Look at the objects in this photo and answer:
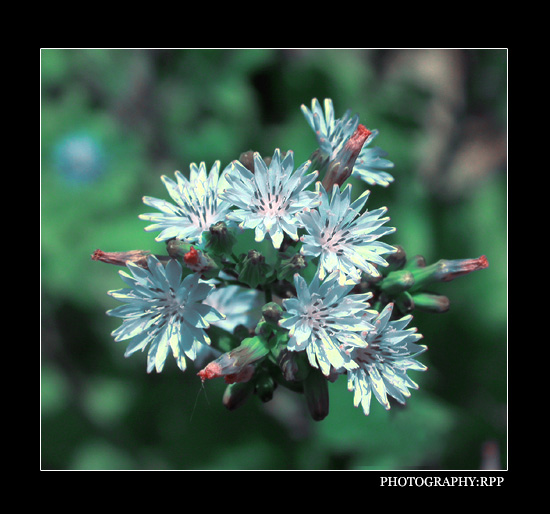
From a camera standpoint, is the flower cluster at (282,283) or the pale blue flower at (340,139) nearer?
the flower cluster at (282,283)

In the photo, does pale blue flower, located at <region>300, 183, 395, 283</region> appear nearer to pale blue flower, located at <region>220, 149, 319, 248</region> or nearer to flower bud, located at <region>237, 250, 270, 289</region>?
pale blue flower, located at <region>220, 149, 319, 248</region>

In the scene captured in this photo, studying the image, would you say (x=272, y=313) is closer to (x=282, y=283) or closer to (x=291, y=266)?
(x=291, y=266)

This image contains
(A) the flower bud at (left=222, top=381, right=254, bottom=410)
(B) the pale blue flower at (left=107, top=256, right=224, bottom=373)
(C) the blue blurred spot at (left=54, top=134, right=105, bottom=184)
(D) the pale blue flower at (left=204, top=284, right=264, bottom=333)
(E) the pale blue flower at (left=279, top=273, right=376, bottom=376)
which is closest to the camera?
(E) the pale blue flower at (left=279, top=273, right=376, bottom=376)

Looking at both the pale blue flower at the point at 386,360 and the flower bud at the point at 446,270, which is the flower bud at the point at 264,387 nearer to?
the pale blue flower at the point at 386,360

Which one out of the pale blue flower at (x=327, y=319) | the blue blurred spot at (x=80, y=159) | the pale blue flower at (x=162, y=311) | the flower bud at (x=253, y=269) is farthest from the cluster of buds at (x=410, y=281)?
the blue blurred spot at (x=80, y=159)

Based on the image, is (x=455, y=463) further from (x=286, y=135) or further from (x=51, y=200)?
(x=51, y=200)

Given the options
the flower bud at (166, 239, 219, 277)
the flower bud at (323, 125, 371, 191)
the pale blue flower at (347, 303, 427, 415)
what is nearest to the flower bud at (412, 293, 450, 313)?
the pale blue flower at (347, 303, 427, 415)
